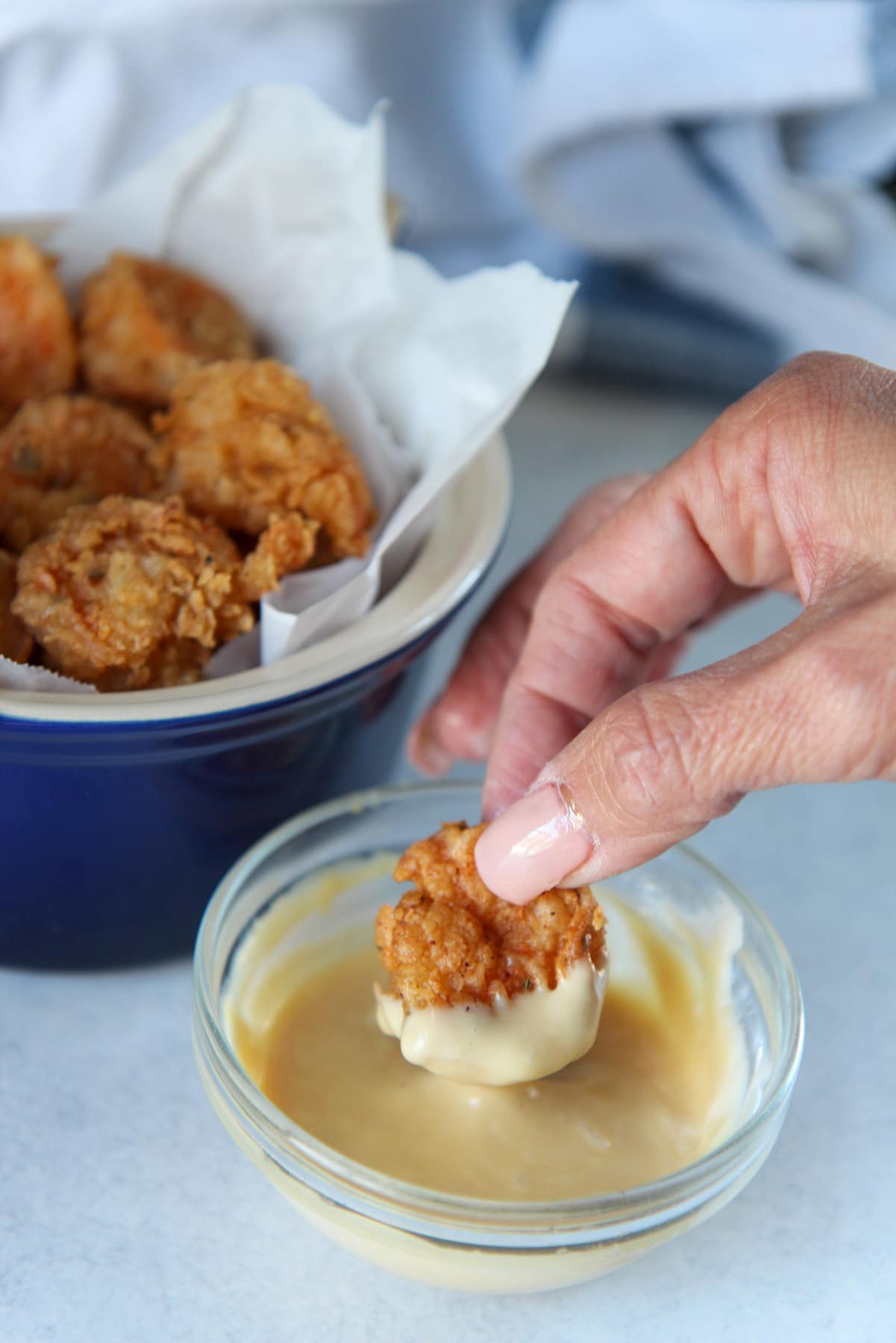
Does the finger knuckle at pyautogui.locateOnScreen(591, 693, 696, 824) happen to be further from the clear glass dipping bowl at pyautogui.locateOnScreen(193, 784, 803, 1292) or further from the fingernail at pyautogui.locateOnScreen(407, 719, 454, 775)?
the fingernail at pyautogui.locateOnScreen(407, 719, 454, 775)

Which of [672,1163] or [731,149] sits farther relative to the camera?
[731,149]

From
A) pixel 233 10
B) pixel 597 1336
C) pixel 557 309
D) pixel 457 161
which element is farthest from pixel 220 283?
pixel 597 1336

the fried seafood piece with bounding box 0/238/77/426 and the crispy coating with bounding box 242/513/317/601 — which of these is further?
the fried seafood piece with bounding box 0/238/77/426

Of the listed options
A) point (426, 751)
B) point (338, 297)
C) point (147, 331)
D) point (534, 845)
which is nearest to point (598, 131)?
point (338, 297)

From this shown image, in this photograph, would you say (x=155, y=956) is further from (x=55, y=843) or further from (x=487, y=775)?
(x=487, y=775)

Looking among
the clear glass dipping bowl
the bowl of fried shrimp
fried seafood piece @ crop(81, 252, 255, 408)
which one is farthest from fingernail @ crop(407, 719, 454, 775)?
fried seafood piece @ crop(81, 252, 255, 408)

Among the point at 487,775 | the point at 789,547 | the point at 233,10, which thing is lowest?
the point at 487,775

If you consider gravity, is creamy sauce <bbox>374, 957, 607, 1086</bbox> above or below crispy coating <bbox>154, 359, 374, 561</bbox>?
below
